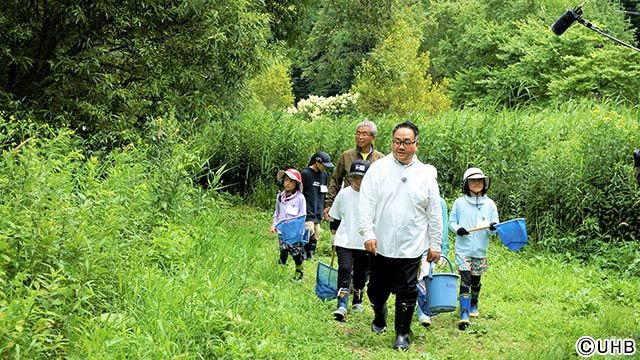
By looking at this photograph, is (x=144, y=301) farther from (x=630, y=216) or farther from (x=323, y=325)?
(x=630, y=216)

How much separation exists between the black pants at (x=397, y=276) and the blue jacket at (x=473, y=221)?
1.09 m

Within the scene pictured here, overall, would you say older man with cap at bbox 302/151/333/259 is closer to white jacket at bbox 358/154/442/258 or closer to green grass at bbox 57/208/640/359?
green grass at bbox 57/208/640/359

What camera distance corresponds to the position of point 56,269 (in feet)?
14.8

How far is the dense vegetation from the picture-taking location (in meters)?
4.64

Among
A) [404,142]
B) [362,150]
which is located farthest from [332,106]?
[404,142]

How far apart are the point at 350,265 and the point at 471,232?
1.15 metres

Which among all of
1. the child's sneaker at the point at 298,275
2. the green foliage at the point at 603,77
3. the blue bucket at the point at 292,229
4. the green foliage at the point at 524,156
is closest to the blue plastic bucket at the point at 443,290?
the blue bucket at the point at 292,229

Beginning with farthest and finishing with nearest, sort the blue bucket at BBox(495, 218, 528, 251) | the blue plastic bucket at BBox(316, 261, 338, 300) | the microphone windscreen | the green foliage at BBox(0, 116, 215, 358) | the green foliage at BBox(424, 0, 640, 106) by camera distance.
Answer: the green foliage at BBox(424, 0, 640, 106) < the blue plastic bucket at BBox(316, 261, 338, 300) < the microphone windscreen < the blue bucket at BBox(495, 218, 528, 251) < the green foliage at BBox(0, 116, 215, 358)

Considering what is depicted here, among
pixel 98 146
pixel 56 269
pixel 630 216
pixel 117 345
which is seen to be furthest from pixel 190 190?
pixel 630 216

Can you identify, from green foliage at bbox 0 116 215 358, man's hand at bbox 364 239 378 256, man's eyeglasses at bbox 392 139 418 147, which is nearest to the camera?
green foliage at bbox 0 116 215 358

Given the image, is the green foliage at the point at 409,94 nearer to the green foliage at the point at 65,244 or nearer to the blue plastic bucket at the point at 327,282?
the blue plastic bucket at the point at 327,282

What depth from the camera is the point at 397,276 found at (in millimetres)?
5891

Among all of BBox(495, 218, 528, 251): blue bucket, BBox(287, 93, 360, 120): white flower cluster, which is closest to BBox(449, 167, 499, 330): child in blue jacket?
BBox(495, 218, 528, 251): blue bucket

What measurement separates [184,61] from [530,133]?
6981mm
